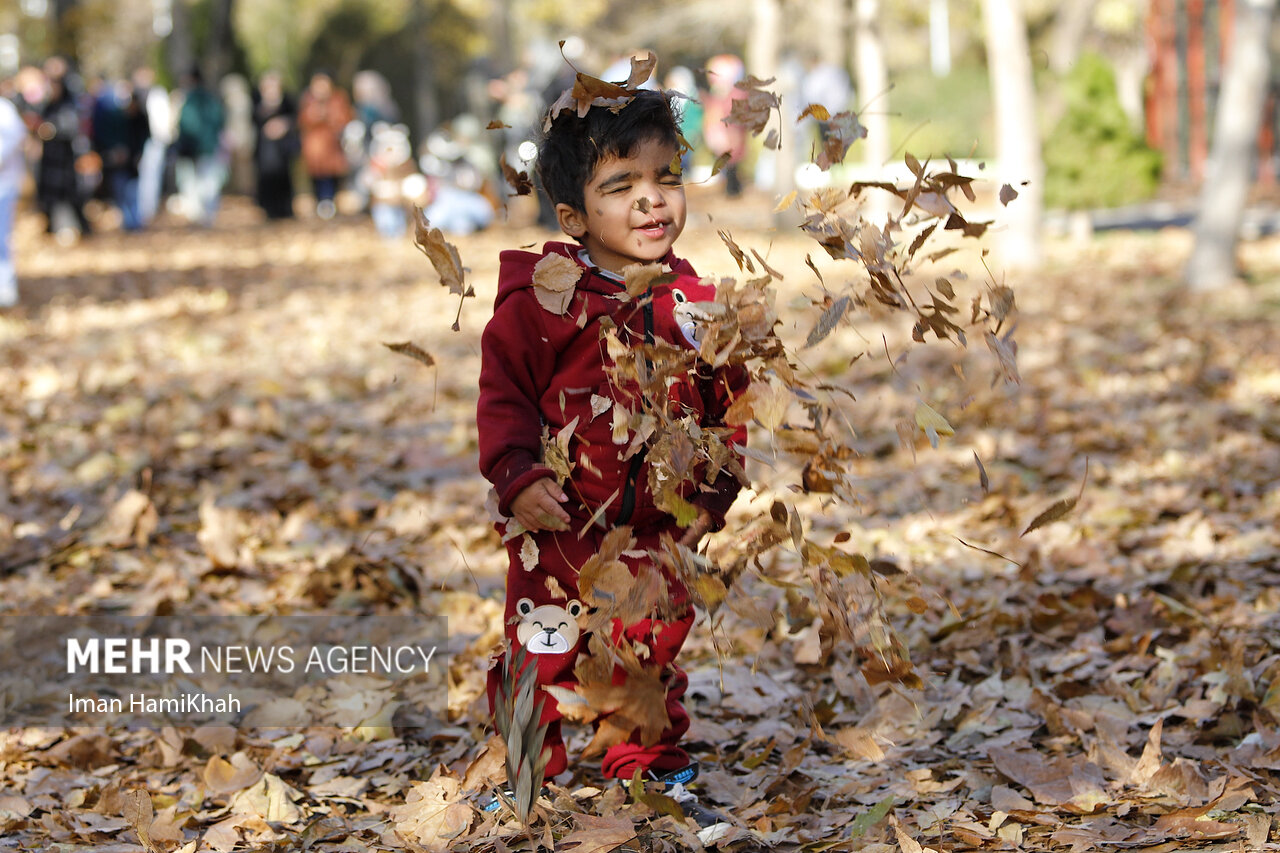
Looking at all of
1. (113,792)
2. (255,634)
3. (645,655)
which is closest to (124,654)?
(255,634)

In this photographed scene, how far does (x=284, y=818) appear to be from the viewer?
304cm

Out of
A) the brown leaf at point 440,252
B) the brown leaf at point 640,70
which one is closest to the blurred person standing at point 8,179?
the brown leaf at point 440,252

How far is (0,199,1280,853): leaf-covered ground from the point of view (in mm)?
2904

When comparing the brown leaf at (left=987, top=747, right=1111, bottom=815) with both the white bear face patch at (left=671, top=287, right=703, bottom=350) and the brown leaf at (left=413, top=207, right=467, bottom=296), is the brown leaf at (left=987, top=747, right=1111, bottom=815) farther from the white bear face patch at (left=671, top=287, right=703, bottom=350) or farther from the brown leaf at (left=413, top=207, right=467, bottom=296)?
the brown leaf at (left=413, top=207, right=467, bottom=296)

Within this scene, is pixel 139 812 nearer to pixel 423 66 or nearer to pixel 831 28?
pixel 831 28

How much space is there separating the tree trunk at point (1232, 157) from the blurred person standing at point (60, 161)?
40.5ft

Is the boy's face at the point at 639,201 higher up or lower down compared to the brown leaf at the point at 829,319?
higher up

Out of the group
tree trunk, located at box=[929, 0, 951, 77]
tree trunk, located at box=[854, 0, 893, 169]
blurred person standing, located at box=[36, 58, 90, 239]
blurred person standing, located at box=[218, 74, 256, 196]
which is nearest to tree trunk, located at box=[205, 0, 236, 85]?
blurred person standing, located at box=[218, 74, 256, 196]

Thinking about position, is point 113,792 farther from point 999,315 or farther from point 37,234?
point 37,234

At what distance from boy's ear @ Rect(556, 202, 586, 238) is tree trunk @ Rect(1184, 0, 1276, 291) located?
8.32m

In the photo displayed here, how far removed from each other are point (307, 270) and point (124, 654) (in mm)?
10479

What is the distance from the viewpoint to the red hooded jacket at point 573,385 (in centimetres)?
280

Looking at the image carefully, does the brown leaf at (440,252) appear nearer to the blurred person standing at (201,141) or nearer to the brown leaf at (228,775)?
the brown leaf at (228,775)

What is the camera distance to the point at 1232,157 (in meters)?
10.2
